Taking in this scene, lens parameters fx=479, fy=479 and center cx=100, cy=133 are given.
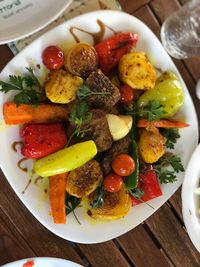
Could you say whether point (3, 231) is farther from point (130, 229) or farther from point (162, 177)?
point (162, 177)

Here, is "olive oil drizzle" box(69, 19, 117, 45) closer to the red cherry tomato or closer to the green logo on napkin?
the red cherry tomato

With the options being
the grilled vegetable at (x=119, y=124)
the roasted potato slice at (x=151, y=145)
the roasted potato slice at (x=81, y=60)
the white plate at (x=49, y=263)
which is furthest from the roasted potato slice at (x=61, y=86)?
the white plate at (x=49, y=263)

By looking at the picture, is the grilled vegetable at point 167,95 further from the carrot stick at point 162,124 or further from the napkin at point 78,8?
the napkin at point 78,8

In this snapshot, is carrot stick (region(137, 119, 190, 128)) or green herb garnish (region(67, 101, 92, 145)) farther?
carrot stick (region(137, 119, 190, 128))

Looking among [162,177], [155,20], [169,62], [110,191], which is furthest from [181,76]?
[110,191]

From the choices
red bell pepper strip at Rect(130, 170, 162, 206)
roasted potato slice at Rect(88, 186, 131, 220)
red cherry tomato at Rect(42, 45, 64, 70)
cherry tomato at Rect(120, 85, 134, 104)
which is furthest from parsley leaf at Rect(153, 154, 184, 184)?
red cherry tomato at Rect(42, 45, 64, 70)

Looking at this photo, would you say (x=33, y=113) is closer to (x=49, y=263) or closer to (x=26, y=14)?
(x=26, y=14)
